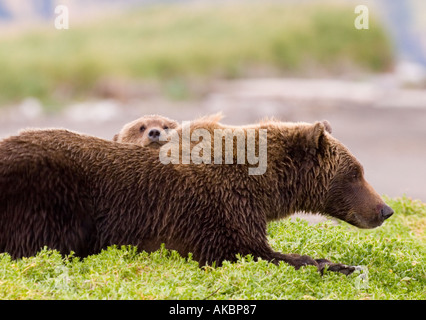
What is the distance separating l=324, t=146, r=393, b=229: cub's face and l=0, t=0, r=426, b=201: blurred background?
9168 millimetres

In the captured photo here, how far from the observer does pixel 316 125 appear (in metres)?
Result: 6.48

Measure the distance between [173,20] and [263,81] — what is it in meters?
6.73

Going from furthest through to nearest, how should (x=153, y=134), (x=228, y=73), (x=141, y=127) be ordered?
(x=228, y=73), (x=141, y=127), (x=153, y=134)

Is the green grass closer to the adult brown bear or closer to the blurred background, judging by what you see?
the adult brown bear

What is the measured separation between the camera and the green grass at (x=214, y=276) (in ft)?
17.0

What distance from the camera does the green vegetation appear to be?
82.5ft

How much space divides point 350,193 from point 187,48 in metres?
21.7

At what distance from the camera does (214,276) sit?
559 centimetres

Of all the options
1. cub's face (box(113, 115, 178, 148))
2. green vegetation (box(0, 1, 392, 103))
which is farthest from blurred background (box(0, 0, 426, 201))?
cub's face (box(113, 115, 178, 148))

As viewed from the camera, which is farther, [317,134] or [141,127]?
[141,127]

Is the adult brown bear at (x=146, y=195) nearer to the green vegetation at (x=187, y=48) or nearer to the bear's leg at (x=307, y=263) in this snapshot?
the bear's leg at (x=307, y=263)

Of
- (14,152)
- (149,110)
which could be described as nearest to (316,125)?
(14,152)

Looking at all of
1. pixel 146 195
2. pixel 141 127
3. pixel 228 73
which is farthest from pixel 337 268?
pixel 228 73

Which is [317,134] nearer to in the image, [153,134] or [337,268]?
[337,268]
